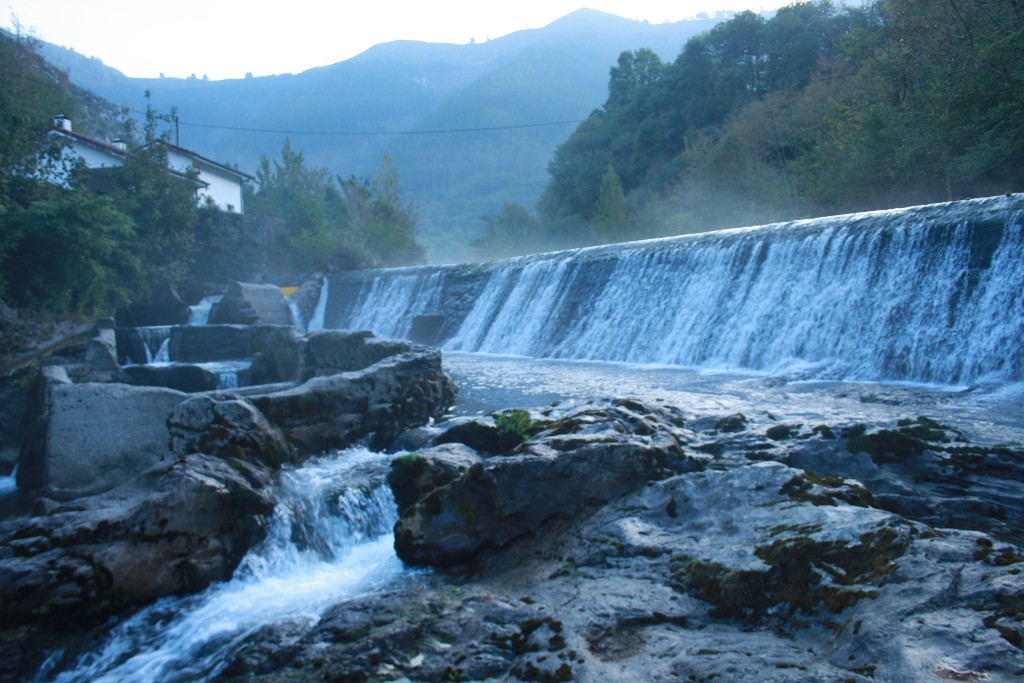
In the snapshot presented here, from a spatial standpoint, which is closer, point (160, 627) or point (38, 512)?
point (160, 627)

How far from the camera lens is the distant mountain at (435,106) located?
90188 millimetres

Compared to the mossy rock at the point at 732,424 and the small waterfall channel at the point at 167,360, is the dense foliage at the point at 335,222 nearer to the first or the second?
the small waterfall channel at the point at 167,360

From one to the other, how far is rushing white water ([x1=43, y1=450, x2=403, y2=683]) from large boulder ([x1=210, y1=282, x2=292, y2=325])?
14.3 metres

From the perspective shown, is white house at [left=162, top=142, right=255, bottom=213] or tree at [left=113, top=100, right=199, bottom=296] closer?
tree at [left=113, top=100, right=199, bottom=296]

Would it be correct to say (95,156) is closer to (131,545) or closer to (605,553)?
(131,545)

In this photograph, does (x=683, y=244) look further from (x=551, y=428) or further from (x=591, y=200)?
(x=591, y=200)

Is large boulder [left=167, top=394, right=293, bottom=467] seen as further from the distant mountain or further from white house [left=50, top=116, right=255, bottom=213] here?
the distant mountain

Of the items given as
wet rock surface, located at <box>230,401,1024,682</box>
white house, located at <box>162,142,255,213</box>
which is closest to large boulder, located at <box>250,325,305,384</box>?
wet rock surface, located at <box>230,401,1024,682</box>

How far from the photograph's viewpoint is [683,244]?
47.2 feet

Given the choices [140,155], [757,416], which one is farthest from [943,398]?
[140,155]

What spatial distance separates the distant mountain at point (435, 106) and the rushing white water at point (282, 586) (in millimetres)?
63162

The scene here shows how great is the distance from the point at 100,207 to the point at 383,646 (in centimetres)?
1626

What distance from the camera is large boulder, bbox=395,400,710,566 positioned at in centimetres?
408

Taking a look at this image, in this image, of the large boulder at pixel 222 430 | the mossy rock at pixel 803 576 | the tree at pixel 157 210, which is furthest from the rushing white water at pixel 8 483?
the tree at pixel 157 210
